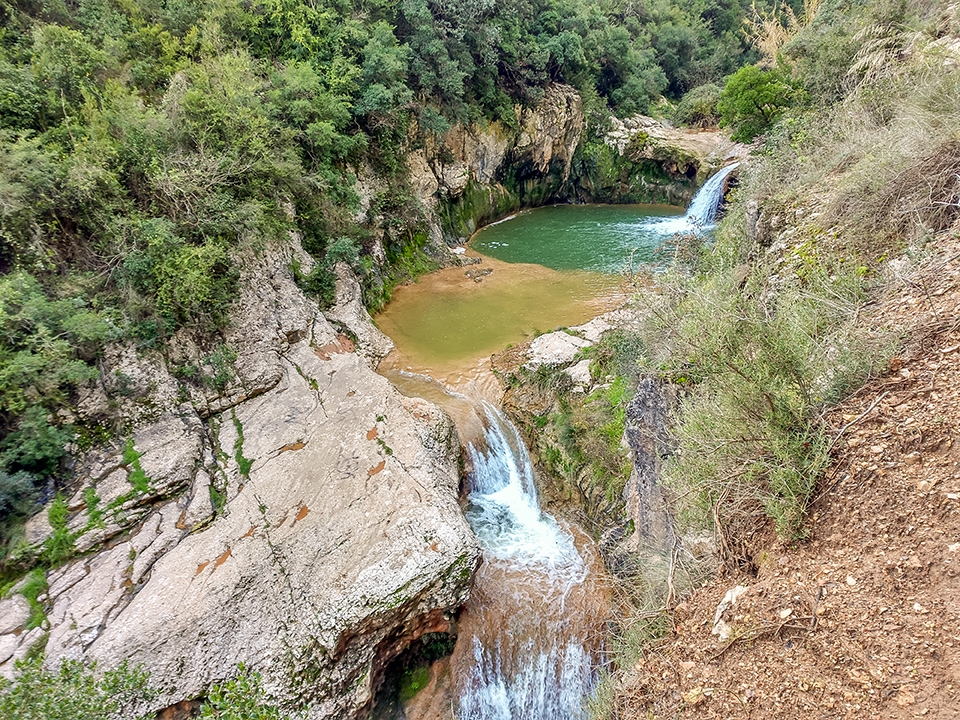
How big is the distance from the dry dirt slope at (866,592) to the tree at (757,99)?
12.8 m

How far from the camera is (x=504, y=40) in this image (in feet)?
64.0

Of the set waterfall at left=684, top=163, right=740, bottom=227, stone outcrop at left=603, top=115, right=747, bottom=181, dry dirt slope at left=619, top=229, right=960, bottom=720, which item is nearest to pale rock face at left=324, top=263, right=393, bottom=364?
dry dirt slope at left=619, top=229, right=960, bottom=720

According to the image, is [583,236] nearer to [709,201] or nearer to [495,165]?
[709,201]

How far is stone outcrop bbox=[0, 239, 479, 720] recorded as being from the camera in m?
5.55

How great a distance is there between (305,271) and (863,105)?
11.7 m

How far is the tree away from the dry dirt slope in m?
12.8

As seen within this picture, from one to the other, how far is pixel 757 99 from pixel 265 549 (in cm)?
1750

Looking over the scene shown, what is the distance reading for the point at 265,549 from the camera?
643 cm

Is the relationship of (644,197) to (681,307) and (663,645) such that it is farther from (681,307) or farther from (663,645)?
(663,645)

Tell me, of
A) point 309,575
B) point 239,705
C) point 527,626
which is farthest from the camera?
point 527,626

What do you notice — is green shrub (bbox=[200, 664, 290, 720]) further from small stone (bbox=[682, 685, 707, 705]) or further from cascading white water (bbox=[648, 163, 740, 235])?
cascading white water (bbox=[648, 163, 740, 235])

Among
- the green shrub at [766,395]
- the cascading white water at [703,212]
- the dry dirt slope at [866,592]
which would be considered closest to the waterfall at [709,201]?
the cascading white water at [703,212]

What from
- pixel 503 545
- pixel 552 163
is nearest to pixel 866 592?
pixel 503 545

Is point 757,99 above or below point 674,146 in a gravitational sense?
above
